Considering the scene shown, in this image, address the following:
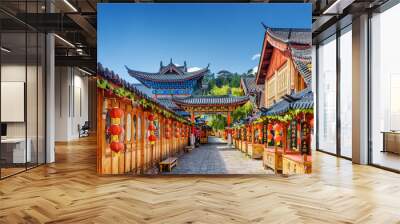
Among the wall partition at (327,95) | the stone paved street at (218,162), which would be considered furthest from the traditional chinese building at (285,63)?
the wall partition at (327,95)

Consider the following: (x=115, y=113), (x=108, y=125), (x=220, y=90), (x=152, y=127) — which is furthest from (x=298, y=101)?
(x=108, y=125)

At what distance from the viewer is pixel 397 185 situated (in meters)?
4.99

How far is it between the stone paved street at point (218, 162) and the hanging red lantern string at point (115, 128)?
0.96m

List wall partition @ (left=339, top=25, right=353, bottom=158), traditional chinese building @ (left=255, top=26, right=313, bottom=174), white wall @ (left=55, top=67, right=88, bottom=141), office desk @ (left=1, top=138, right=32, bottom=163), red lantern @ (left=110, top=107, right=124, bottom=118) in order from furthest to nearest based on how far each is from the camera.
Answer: white wall @ (left=55, top=67, right=88, bottom=141)
wall partition @ (left=339, top=25, right=353, bottom=158)
office desk @ (left=1, top=138, right=32, bottom=163)
traditional chinese building @ (left=255, top=26, right=313, bottom=174)
red lantern @ (left=110, top=107, right=124, bottom=118)

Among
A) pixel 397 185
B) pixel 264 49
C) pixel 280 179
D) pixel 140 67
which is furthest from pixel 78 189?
pixel 397 185

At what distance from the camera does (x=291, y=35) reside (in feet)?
18.2

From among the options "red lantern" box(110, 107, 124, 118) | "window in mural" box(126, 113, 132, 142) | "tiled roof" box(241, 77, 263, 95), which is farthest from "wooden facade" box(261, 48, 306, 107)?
"red lantern" box(110, 107, 124, 118)

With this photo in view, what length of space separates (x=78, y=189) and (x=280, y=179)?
2796mm

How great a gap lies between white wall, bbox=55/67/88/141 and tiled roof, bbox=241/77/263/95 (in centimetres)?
1038

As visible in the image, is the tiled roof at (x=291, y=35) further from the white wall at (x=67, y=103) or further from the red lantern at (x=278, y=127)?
the white wall at (x=67, y=103)

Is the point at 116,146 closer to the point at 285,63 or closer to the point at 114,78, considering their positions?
the point at 114,78

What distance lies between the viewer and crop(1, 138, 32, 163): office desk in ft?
20.1

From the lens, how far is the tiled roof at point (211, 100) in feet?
18.5

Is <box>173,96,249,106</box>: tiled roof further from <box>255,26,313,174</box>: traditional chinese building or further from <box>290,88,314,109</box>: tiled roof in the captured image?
<box>290,88,314,109</box>: tiled roof
